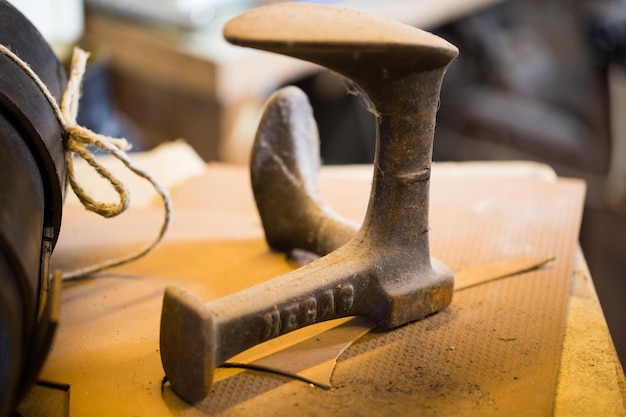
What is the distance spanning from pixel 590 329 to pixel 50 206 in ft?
1.71

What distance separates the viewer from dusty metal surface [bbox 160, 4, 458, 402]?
57cm

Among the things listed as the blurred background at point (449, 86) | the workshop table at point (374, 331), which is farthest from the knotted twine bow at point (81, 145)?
the blurred background at point (449, 86)

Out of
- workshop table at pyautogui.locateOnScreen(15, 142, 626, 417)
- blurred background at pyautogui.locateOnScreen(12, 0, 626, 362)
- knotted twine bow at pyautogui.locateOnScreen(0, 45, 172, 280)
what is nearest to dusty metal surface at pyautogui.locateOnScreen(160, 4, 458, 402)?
workshop table at pyautogui.locateOnScreen(15, 142, 626, 417)

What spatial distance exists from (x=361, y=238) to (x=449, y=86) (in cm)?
178

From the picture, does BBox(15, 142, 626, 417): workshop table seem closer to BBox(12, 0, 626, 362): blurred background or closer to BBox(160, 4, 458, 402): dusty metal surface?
BBox(160, 4, 458, 402): dusty metal surface

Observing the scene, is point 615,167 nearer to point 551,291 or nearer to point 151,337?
point 551,291

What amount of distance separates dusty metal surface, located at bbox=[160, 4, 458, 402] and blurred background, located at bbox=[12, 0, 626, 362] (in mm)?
939

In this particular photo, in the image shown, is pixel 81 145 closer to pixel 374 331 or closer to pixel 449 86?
Answer: pixel 374 331

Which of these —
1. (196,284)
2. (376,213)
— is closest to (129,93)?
(196,284)

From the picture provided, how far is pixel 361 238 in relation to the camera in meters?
0.71

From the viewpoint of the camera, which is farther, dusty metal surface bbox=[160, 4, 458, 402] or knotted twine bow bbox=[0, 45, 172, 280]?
knotted twine bow bbox=[0, 45, 172, 280]

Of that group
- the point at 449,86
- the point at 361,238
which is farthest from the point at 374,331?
the point at 449,86

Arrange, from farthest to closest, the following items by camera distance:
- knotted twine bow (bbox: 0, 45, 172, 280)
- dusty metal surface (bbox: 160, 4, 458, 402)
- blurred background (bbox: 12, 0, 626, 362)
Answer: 1. blurred background (bbox: 12, 0, 626, 362)
2. knotted twine bow (bbox: 0, 45, 172, 280)
3. dusty metal surface (bbox: 160, 4, 458, 402)

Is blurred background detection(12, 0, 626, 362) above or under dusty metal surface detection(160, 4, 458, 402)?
under
